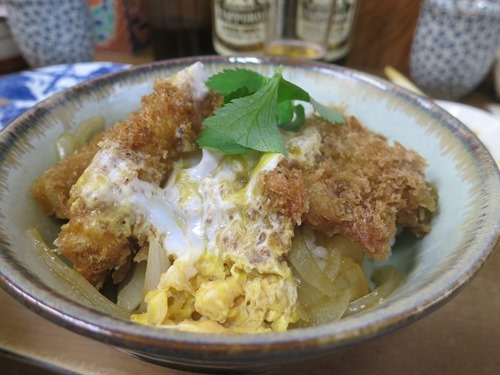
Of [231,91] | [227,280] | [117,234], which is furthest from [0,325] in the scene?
[231,91]

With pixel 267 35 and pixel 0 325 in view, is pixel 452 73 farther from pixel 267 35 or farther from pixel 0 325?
pixel 0 325

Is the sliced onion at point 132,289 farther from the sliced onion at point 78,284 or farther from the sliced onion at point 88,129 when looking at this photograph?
the sliced onion at point 88,129

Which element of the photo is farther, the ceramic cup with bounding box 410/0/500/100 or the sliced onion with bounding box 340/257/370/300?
the ceramic cup with bounding box 410/0/500/100

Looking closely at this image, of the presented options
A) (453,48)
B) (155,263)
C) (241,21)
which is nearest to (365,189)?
(155,263)

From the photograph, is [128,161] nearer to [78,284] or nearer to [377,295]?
[78,284]

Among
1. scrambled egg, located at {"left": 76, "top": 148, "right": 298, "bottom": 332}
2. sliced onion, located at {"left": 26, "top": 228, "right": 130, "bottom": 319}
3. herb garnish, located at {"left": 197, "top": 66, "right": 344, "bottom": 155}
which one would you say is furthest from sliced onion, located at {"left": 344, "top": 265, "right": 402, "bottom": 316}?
sliced onion, located at {"left": 26, "top": 228, "right": 130, "bottom": 319}

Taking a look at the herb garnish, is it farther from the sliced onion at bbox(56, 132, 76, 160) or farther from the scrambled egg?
the sliced onion at bbox(56, 132, 76, 160)
